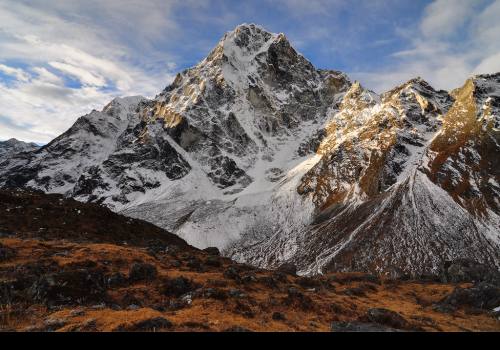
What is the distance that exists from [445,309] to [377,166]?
164m

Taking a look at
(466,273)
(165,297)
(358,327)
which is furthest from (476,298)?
(165,297)

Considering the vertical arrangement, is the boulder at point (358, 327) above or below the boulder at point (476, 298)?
above

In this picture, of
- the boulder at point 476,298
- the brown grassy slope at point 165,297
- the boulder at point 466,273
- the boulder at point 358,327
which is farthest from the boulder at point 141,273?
the boulder at point 466,273

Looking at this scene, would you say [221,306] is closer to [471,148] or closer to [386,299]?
[386,299]

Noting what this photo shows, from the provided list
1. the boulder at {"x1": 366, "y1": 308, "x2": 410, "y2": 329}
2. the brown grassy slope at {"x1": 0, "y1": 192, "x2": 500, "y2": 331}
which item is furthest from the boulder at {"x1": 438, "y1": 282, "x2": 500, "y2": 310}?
the boulder at {"x1": 366, "y1": 308, "x2": 410, "y2": 329}

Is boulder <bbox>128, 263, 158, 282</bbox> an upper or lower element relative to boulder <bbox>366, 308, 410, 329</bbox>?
upper

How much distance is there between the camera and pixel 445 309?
31891 millimetres

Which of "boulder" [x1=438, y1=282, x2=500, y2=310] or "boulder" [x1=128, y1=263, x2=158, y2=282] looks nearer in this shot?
"boulder" [x1=128, y1=263, x2=158, y2=282]

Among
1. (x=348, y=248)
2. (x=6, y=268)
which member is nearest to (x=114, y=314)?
(x=6, y=268)

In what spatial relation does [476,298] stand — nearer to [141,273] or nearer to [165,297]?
[165,297]

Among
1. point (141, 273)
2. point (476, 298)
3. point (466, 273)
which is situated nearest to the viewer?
point (141, 273)

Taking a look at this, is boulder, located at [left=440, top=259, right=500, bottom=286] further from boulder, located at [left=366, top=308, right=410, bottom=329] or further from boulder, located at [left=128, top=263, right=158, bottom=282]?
boulder, located at [left=128, top=263, right=158, bottom=282]

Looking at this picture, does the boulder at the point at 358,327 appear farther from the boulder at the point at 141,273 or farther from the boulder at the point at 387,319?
the boulder at the point at 141,273

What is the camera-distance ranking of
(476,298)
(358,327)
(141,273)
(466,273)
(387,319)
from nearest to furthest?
(358,327)
(387,319)
(141,273)
(476,298)
(466,273)
